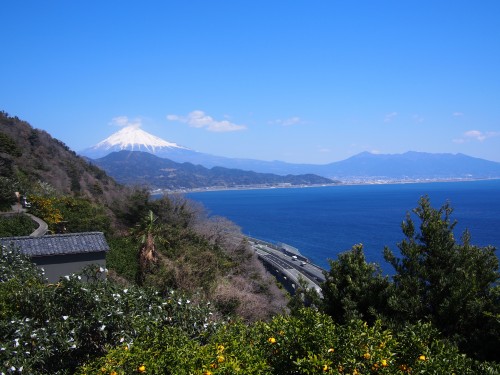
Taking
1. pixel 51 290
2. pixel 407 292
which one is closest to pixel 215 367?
pixel 51 290

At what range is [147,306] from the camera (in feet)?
19.6

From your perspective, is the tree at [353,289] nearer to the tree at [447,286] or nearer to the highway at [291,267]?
the tree at [447,286]

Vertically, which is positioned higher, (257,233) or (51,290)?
(51,290)

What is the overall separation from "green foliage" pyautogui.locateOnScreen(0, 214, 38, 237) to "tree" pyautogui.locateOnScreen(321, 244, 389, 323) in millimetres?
14512

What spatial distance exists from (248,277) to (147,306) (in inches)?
669

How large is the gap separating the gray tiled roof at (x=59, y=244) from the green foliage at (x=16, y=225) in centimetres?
340

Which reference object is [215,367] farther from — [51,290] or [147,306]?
[51,290]

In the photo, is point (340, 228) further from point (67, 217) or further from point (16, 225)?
point (16, 225)

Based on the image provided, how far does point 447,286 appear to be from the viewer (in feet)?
23.7

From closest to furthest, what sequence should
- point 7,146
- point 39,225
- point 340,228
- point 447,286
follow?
point 447,286, point 39,225, point 7,146, point 340,228

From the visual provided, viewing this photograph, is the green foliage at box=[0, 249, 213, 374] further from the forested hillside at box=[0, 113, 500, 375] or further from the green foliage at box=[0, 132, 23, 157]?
the green foliage at box=[0, 132, 23, 157]

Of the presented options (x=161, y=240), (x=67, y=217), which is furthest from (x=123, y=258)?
(x=67, y=217)

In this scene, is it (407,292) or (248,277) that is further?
(248,277)

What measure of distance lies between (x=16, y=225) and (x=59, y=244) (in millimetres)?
5095
